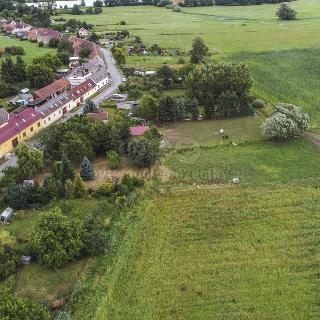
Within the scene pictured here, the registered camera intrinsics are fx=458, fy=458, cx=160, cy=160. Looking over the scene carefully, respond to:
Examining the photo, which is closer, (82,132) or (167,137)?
(82,132)

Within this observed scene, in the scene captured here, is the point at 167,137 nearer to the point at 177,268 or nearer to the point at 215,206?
the point at 215,206

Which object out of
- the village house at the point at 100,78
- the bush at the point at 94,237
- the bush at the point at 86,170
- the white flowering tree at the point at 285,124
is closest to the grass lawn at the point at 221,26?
the village house at the point at 100,78

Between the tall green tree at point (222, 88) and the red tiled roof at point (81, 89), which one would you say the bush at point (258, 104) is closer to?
the tall green tree at point (222, 88)

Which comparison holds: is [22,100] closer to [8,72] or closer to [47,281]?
[8,72]

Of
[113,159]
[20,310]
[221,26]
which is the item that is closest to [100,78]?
[113,159]

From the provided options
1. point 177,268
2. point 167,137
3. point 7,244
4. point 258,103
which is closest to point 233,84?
point 258,103

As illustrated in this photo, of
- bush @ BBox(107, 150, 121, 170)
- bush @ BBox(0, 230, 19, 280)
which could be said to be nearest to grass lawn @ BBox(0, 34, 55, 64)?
bush @ BBox(107, 150, 121, 170)
